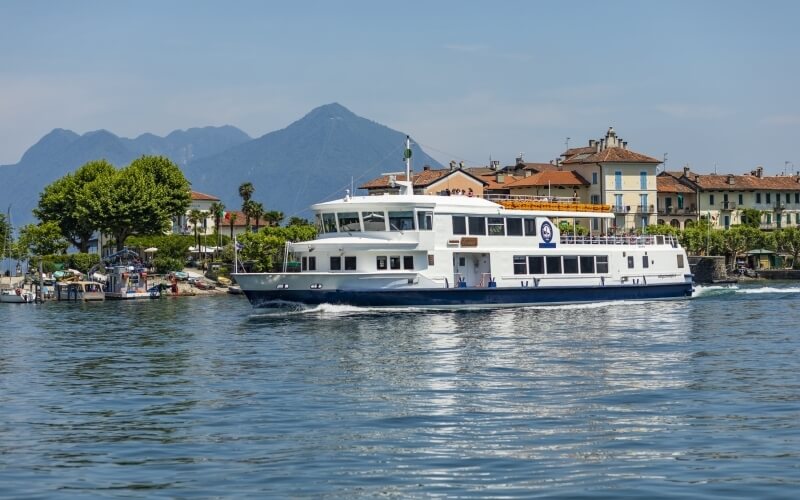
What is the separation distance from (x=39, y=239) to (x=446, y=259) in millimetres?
54492

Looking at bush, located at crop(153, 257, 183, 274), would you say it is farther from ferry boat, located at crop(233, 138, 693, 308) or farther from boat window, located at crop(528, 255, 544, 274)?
boat window, located at crop(528, 255, 544, 274)

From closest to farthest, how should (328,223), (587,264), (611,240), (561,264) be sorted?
(328,223)
(561,264)
(587,264)
(611,240)

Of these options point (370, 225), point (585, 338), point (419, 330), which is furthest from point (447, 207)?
point (585, 338)

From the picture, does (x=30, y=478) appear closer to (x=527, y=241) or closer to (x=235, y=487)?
(x=235, y=487)

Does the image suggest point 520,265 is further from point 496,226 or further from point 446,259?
point 446,259

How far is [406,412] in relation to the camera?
2358 centimetres

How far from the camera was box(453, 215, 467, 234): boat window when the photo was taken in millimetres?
50719

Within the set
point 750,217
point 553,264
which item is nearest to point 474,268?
point 553,264

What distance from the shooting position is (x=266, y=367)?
3130cm

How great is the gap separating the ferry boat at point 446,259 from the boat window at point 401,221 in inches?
1.7

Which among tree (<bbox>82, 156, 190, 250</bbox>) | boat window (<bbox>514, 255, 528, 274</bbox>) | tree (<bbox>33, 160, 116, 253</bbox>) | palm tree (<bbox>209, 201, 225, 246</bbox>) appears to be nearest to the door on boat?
boat window (<bbox>514, 255, 528, 274</bbox>)

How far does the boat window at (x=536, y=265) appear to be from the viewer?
53531mm

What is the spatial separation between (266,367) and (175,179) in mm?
70411

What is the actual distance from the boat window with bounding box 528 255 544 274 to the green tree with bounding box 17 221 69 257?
5362cm
